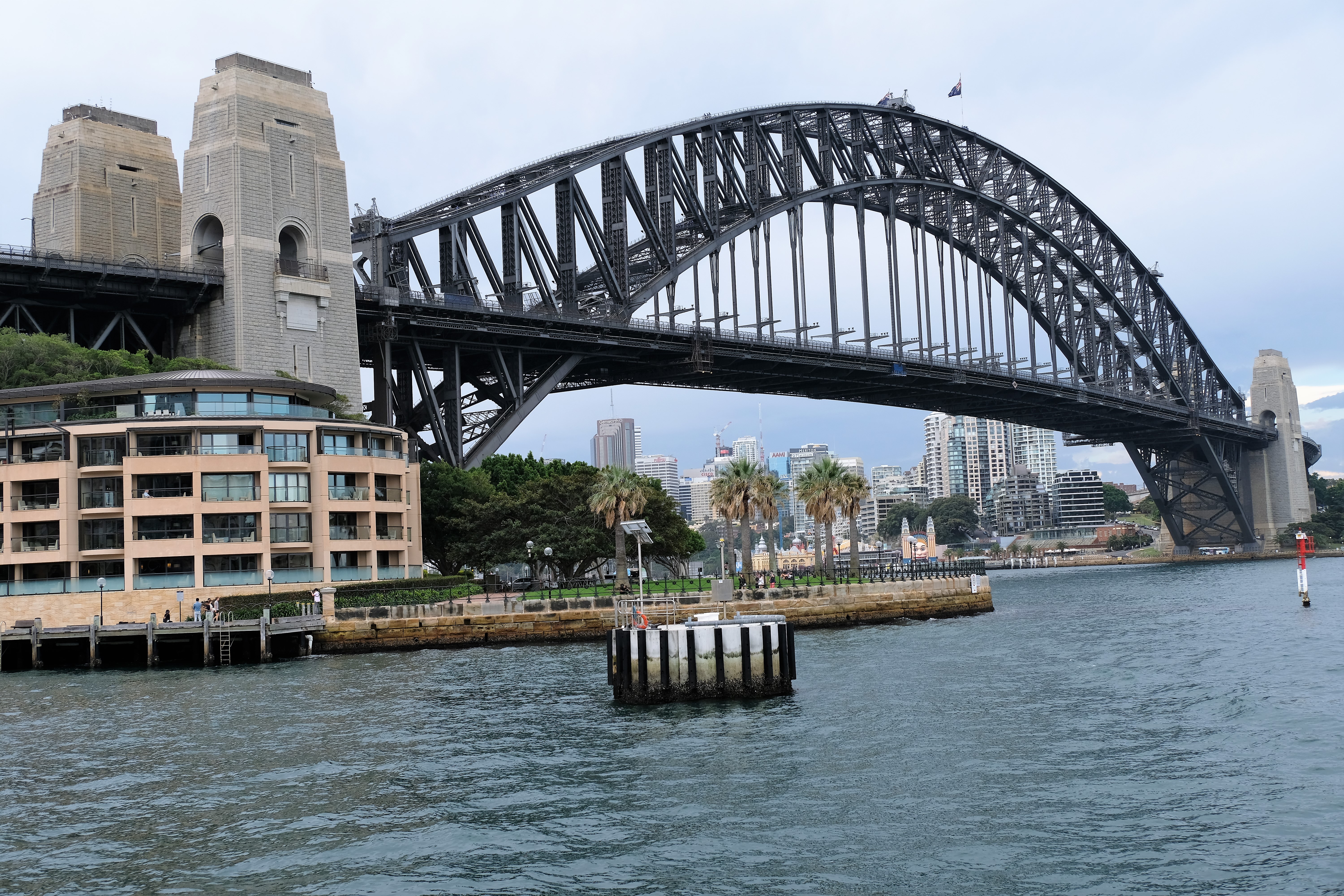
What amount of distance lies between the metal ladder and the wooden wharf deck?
4cm

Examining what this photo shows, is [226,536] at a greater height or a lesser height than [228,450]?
lesser

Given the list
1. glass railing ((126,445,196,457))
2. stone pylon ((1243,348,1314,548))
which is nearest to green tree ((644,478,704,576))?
glass railing ((126,445,196,457))

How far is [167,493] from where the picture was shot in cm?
6700

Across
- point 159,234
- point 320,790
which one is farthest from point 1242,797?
point 159,234

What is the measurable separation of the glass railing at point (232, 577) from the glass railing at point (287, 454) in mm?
5781

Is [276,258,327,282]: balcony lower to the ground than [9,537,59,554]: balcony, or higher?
higher

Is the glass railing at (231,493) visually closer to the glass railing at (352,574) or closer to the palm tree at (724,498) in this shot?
the glass railing at (352,574)

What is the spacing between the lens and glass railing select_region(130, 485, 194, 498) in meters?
66.8

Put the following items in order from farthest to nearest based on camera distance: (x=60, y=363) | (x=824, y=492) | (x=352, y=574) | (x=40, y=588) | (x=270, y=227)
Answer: (x=824, y=492)
(x=270, y=227)
(x=60, y=363)
(x=352, y=574)
(x=40, y=588)

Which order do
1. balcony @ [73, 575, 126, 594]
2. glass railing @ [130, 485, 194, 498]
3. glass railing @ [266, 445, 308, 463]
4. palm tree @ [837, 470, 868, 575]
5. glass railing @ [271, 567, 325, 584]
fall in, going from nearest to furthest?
balcony @ [73, 575, 126, 594] < glass railing @ [130, 485, 194, 498] < glass railing @ [271, 567, 325, 584] < glass railing @ [266, 445, 308, 463] < palm tree @ [837, 470, 868, 575]

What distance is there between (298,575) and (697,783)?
43.3 meters

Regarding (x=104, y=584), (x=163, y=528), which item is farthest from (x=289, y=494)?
(x=104, y=584)

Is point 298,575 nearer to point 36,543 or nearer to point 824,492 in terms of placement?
point 36,543

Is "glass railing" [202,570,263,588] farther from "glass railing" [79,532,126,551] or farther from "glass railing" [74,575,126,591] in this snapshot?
"glass railing" [79,532,126,551]
